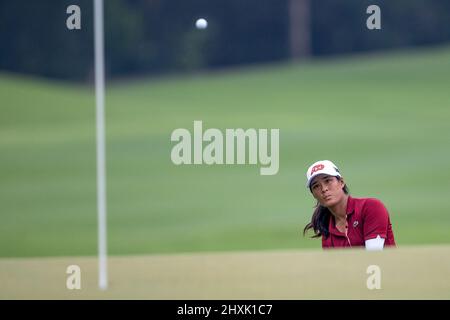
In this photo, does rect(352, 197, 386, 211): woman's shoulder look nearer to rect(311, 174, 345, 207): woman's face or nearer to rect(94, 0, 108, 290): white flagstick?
rect(311, 174, 345, 207): woman's face

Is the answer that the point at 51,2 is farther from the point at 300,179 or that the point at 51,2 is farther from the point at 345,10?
the point at 300,179

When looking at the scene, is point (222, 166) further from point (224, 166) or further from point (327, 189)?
point (327, 189)

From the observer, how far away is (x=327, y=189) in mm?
7293

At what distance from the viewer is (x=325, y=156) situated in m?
31.9

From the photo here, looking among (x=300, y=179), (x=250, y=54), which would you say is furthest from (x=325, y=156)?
(x=250, y=54)

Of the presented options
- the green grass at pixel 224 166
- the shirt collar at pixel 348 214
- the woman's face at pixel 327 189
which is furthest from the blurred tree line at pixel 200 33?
the woman's face at pixel 327 189

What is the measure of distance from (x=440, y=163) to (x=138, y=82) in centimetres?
2160

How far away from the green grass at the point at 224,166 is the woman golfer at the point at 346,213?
1261 centimetres

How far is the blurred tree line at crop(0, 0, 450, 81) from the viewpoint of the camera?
158ft

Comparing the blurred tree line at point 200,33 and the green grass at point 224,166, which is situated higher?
the blurred tree line at point 200,33

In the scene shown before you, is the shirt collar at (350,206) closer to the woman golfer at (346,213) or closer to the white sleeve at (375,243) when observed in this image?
the woman golfer at (346,213)

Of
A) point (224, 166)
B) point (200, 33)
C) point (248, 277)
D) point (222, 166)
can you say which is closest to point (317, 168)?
point (248, 277)

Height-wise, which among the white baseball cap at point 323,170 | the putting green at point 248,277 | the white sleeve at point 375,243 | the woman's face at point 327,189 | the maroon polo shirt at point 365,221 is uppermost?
the white baseball cap at point 323,170

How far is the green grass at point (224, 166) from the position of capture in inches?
909
